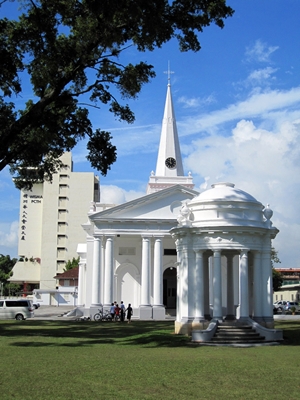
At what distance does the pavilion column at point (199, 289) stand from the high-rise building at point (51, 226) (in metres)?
77.0

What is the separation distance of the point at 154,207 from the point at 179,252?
68.1 feet

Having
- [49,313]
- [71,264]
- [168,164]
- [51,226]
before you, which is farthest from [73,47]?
[51,226]

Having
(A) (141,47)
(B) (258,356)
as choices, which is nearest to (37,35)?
(A) (141,47)

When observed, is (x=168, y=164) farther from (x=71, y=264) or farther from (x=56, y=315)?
(x=71, y=264)

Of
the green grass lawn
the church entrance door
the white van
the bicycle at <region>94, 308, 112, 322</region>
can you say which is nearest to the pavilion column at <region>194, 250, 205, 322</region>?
the green grass lawn

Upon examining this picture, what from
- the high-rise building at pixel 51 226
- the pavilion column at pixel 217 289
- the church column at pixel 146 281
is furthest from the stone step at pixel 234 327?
the high-rise building at pixel 51 226

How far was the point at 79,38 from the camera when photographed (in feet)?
62.2

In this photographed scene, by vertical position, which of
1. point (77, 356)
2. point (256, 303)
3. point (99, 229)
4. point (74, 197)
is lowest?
point (77, 356)

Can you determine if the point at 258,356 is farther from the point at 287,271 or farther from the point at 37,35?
the point at 287,271

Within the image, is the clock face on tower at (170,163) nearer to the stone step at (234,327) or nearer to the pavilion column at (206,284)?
the pavilion column at (206,284)

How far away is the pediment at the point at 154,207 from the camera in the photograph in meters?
44.2

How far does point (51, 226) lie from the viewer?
9938 centimetres

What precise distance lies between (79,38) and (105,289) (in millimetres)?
27002

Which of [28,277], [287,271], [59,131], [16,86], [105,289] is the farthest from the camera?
[287,271]
